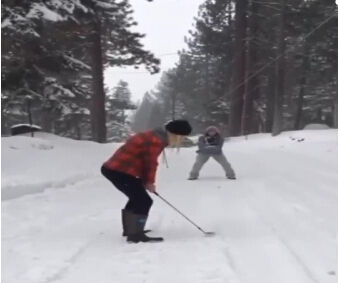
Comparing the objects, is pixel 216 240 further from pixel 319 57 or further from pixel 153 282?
pixel 319 57

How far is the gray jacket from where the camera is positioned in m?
13.2

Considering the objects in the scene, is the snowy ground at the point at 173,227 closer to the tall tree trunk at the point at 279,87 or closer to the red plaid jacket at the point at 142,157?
the red plaid jacket at the point at 142,157

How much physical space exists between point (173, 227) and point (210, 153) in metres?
5.87

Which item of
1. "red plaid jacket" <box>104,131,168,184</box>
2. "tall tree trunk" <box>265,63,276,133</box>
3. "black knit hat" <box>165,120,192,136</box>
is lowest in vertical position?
"tall tree trunk" <box>265,63,276,133</box>

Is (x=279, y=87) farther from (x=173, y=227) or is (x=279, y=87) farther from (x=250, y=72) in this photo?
(x=173, y=227)

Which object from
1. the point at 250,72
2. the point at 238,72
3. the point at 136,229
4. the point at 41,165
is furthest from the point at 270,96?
the point at 136,229

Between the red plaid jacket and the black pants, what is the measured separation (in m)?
0.06

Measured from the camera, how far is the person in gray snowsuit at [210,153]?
509 inches

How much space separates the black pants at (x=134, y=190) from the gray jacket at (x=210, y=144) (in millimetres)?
6552

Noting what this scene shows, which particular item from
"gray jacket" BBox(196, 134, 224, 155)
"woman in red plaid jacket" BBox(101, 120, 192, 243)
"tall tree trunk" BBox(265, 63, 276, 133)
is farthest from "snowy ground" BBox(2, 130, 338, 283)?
"tall tree trunk" BBox(265, 63, 276, 133)

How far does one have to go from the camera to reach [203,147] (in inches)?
526


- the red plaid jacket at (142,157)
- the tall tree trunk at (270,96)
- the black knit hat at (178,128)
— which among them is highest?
the black knit hat at (178,128)

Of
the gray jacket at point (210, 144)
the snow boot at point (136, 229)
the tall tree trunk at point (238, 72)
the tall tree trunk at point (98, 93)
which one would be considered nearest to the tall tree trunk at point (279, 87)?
the tall tree trunk at point (238, 72)

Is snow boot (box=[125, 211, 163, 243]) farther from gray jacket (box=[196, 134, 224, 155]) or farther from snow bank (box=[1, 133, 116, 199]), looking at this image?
gray jacket (box=[196, 134, 224, 155])
